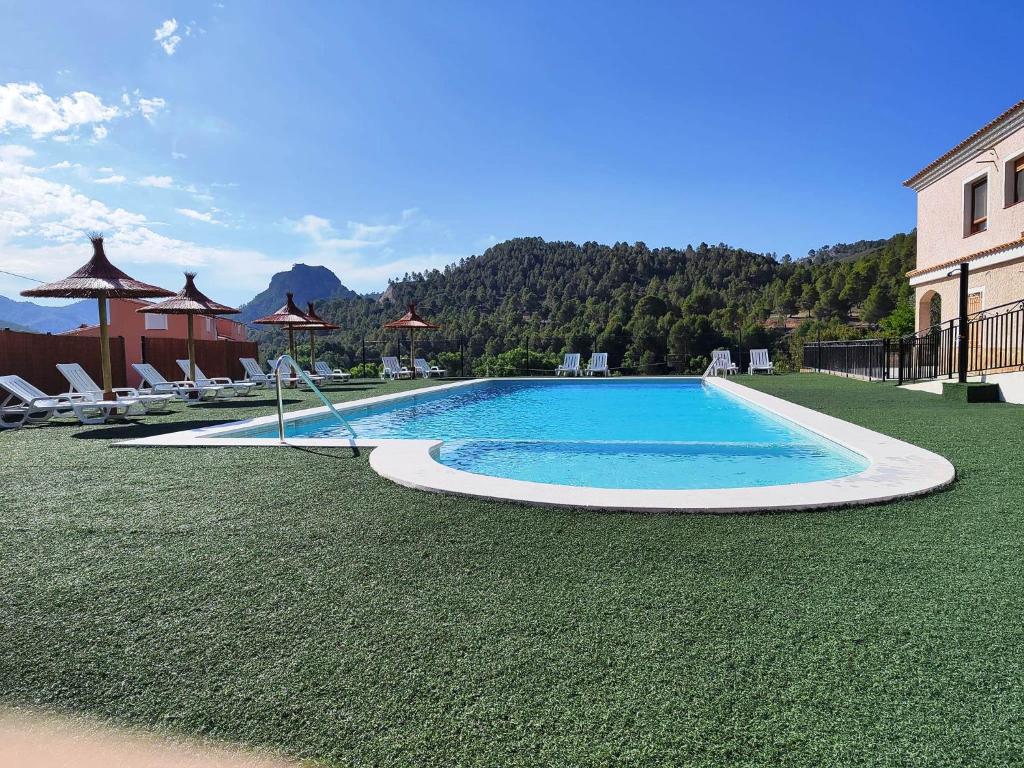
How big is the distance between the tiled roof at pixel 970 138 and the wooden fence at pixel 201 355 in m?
22.1

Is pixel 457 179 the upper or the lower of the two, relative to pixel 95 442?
upper

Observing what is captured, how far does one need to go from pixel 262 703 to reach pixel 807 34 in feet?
57.3

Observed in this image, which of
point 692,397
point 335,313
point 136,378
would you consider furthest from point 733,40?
point 335,313

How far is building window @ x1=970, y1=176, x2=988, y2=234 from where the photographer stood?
14260 millimetres

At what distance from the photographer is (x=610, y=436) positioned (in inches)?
336

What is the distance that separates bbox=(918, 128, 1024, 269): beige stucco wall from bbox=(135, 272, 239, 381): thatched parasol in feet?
60.1

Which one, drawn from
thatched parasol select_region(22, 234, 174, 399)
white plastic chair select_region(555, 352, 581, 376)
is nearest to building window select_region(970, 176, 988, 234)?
white plastic chair select_region(555, 352, 581, 376)

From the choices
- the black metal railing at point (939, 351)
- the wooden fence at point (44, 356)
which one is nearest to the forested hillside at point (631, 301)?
the black metal railing at point (939, 351)

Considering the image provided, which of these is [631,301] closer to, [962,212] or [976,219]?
[962,212]

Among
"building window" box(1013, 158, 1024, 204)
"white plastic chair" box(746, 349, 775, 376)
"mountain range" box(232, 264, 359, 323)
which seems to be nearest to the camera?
"building window" box(1013, 158, 1024, 204)

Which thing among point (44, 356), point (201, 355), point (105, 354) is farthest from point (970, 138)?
point (201, 355)

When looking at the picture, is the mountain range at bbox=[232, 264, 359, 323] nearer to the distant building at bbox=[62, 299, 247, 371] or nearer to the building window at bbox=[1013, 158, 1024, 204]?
the distant building at bbox=[62, 299, 247, 371]

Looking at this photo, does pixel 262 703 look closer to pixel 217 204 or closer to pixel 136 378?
pixel 217 204

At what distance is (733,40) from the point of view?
14766 mm
